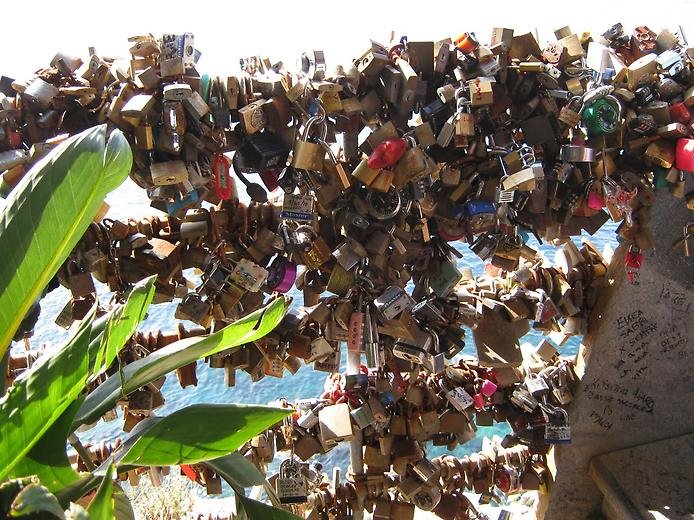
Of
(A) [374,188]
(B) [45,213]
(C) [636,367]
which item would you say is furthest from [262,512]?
(C) [636,367]

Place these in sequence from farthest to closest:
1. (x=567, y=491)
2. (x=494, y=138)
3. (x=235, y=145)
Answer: (x=567, y=491) < (x=494, y=138) < (x=235, y=145)

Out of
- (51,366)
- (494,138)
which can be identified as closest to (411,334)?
(494,138)

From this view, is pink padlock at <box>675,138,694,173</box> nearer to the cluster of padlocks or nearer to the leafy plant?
the cluster of padlocks

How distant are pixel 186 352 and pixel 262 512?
9.4 inches

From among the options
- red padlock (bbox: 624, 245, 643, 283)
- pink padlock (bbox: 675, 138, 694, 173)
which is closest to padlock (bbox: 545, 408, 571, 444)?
red padlock (bbox: 624, 245, 643, 283)

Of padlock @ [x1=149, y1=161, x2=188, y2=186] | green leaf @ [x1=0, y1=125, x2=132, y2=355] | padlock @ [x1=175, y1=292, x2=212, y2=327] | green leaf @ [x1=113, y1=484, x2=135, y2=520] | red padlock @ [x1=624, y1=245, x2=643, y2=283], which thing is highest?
green leaf @ [x1=0, y1=125, x2=132, y2=355]

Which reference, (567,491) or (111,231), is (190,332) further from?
(567,491)

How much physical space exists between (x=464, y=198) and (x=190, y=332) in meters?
0.86

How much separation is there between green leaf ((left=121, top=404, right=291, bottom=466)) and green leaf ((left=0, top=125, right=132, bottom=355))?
198mm

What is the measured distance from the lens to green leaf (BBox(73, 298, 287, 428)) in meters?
0.75

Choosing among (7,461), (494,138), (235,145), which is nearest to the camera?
(7,461)

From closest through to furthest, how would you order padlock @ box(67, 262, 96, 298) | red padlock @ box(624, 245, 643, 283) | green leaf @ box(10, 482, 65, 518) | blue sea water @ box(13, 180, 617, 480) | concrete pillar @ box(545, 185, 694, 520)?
green leaf @ box(10, 482, 65, 518) → padlock @ box(67, 262, 96, 298) → red padlock @ box(624, 245, 643, 283) → concrete pillar @ box(545, 185, 694, 520) → blue sea water @ box(13, 180, 617, 480)

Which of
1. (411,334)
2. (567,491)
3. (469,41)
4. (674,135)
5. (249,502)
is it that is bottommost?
(567,491)

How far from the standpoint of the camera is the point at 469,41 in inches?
57.9
